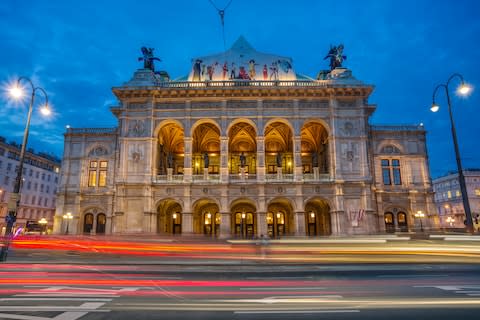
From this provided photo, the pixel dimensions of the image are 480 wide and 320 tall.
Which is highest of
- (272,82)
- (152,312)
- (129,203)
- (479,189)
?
(272,82)

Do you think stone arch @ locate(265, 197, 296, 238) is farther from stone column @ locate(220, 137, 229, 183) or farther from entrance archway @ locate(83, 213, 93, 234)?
entrance archway @ locate(83, 213, 93, 234)

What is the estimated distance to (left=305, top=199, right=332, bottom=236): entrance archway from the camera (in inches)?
1478

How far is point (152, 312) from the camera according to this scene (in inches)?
285

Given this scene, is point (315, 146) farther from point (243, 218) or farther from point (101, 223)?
point (101, 223)

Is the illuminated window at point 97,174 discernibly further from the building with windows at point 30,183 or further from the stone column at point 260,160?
the building with windows at point 30,183

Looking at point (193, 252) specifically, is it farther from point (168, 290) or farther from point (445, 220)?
point (445, 220)

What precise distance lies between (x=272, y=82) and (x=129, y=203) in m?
20.3

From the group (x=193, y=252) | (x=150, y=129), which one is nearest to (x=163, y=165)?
(x=150, y=129)

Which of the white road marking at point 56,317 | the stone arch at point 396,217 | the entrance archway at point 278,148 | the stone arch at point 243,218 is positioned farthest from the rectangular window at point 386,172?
the white road marking at point 56,317

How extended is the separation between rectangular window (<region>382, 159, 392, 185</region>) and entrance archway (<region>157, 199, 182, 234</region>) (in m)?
24.6

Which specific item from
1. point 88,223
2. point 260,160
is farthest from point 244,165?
point 88,223

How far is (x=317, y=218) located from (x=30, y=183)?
52861 millimetres

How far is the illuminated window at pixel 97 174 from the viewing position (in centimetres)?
3803

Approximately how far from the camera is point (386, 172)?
38.2 m
